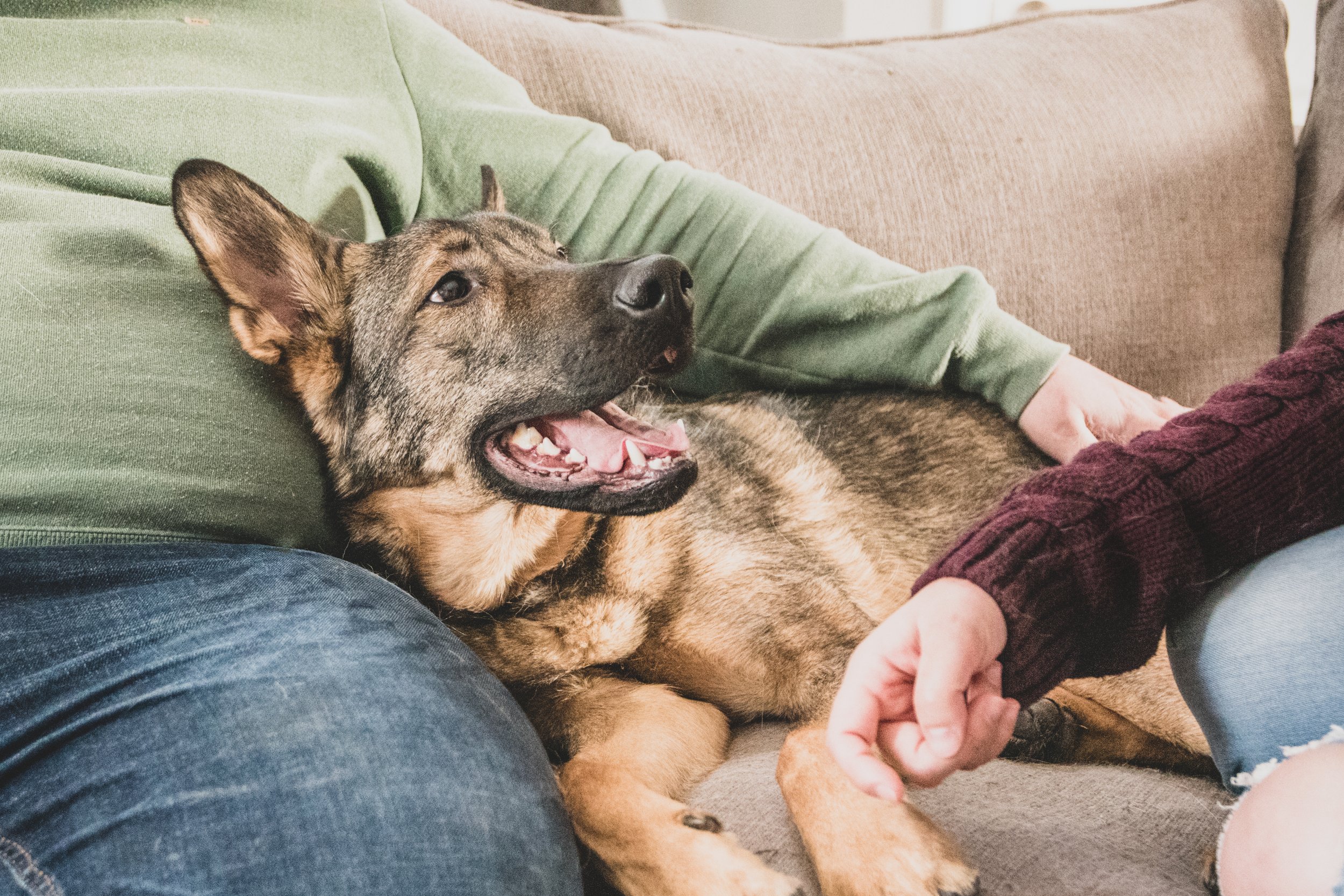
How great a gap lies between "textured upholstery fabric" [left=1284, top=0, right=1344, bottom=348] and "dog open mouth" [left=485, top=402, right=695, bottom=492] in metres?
1.77

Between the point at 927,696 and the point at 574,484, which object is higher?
the point at 927,696

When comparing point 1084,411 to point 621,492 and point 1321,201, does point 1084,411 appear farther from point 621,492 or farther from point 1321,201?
point 1321,201

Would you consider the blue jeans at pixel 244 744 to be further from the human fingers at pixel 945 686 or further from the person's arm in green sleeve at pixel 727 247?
the person's arm in green sleeve at pixel 727 247

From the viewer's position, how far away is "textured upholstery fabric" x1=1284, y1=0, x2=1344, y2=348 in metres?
2.13

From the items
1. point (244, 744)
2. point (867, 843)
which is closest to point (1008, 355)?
point (867, 843)

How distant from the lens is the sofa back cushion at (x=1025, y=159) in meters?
2.13

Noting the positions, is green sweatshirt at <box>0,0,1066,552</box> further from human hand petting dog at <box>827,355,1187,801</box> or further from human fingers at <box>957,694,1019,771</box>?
human fingers at <box>957,694,1019,771</box>

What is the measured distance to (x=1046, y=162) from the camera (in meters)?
2.17

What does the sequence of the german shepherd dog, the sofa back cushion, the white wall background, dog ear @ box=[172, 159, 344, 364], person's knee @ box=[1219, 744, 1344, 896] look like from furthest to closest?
the white wall background, the sofa back cushion, the german shepherd dog, dog ear @ box=[172, 159, 344, 364], person's knee @ box=[1219, 744, 1344, 896]

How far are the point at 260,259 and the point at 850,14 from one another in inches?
132

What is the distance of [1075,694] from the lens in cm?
158

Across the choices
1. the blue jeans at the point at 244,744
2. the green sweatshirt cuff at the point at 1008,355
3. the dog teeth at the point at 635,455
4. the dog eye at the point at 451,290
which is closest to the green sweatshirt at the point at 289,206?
the green sweatshirt cuff at the point at 1008,355

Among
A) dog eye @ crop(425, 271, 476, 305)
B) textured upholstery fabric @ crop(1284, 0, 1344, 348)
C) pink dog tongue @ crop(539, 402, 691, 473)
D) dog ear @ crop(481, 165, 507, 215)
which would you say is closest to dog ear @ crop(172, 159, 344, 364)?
dog eye @ crop(425, 271, 476, 305)

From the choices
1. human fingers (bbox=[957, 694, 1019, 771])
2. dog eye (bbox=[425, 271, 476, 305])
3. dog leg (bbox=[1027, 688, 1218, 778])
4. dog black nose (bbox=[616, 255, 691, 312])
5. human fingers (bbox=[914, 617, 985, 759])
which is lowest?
dog leg (bbox=[1027, 688, 1218, 778])
